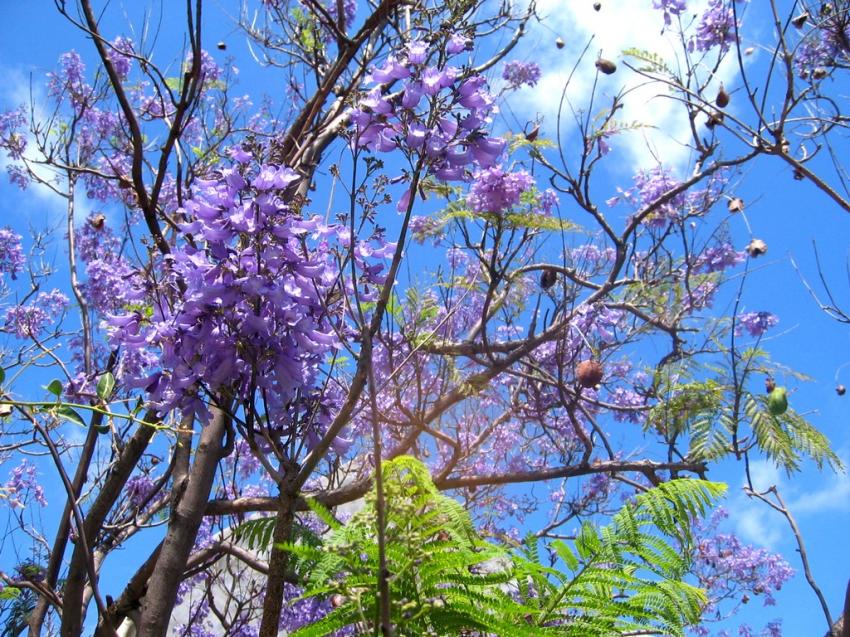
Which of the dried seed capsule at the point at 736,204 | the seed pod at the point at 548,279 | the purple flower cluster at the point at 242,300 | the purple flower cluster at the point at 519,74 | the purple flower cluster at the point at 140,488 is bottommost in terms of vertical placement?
the purple flower cluster at the point at 242,300

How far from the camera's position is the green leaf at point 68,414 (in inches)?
60.4

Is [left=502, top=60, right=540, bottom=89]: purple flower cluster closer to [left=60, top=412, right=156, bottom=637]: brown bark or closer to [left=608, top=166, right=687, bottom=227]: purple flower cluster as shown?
[left=608, top=166, right=687, bottom=227]: purple flower cluster

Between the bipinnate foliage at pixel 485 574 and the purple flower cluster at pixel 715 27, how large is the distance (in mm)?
4323

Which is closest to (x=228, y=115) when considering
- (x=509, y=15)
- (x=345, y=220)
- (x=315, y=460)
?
(x=509, y=15)

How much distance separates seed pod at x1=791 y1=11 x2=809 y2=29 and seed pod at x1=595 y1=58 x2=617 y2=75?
1.11 metres

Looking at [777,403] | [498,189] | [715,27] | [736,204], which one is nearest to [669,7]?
[715,27]

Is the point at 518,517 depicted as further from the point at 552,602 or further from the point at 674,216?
the point at 552,602

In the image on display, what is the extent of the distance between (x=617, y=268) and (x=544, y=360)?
5.71ft

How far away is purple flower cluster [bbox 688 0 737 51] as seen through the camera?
4.94 meters

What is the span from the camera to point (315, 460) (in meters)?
1.80

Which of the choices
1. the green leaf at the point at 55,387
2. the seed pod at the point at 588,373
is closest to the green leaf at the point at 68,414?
the green leaf at the point at 55,387

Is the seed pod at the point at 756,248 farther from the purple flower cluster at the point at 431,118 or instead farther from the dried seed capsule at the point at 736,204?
the purple flower cluster at the point at 431,118

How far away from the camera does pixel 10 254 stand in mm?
6004

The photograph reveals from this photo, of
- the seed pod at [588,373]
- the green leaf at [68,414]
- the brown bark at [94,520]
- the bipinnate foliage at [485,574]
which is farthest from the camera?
the seed pod at [588,373]
